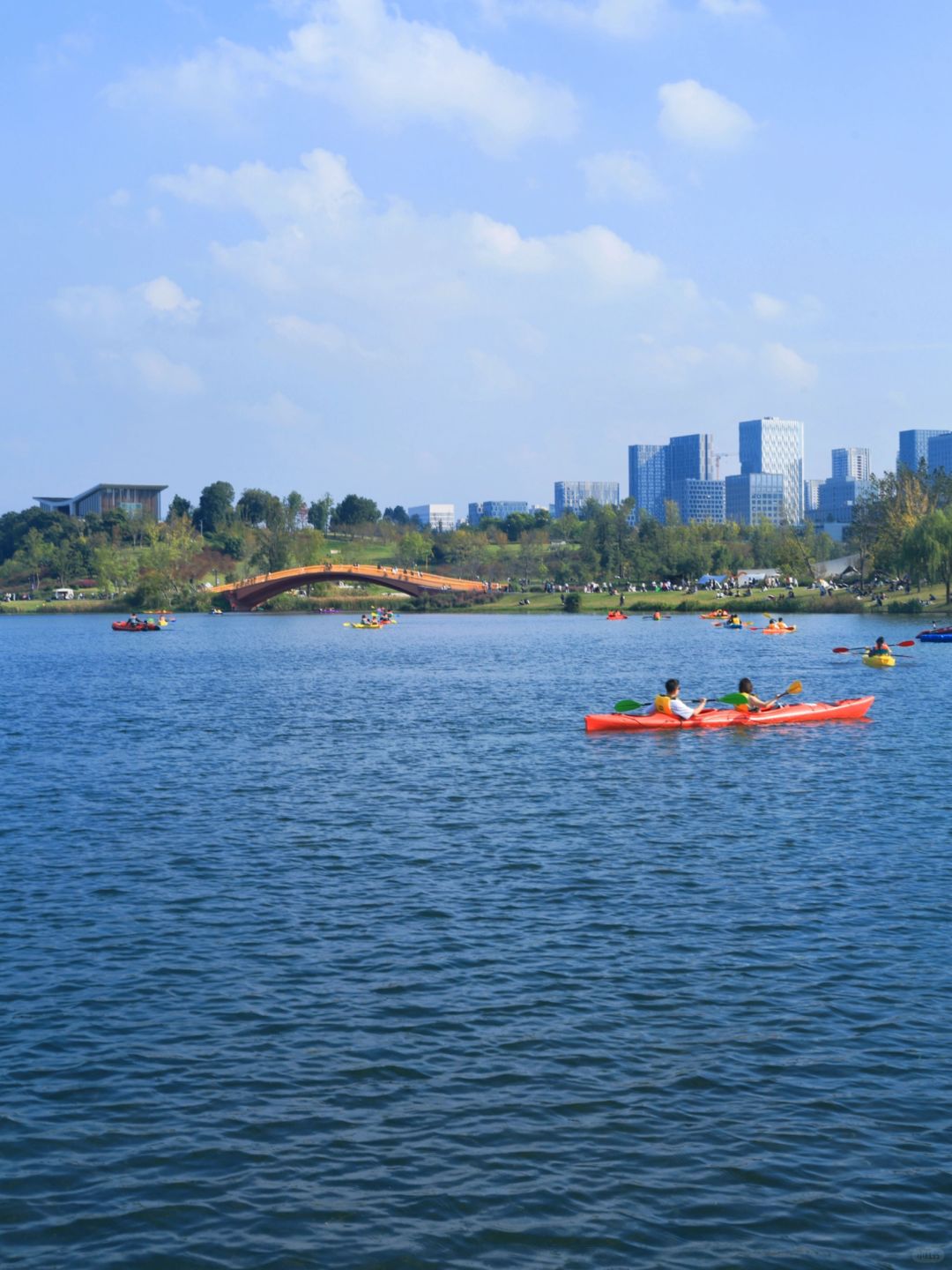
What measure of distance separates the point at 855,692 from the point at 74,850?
39.6m

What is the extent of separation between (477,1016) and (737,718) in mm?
29110

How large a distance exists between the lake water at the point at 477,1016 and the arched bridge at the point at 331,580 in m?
115

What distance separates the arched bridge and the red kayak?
106466mm

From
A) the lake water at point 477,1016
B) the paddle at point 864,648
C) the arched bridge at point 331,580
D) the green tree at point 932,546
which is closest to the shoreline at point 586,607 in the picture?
the arched bridge at point 331,580

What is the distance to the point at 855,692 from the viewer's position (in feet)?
182

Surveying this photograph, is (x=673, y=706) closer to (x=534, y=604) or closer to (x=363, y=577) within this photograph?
(x=363, y=577)

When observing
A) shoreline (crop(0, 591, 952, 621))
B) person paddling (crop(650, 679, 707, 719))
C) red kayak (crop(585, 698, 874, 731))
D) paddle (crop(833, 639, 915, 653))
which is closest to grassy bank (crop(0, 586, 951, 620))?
shoreline (crop(0, 591, 952, 621))

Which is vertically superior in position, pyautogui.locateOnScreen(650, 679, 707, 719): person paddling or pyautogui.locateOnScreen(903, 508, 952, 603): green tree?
pyautogui.locateOnScreen(903, 508, 952, 603): green tree

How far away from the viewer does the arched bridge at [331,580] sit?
5881 inches

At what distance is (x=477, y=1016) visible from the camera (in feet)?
49.0

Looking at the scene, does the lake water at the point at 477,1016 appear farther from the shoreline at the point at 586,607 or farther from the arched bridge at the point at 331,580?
the arched bridge at the point at 331,580

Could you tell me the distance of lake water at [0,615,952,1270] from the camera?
10.6 metres

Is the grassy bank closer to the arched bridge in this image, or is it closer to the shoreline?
the shoreline

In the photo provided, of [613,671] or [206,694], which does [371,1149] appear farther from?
[613,671]
